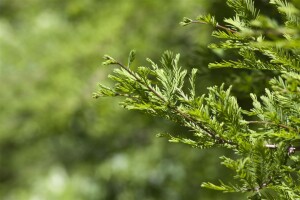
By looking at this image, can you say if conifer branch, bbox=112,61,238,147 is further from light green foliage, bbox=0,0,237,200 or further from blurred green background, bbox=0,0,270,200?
light green foliage, bbox=0,0,237,200

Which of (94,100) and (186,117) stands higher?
(94,100)

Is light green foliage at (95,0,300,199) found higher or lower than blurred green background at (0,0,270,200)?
lower

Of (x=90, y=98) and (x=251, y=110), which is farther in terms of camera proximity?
(x=90, y=98)

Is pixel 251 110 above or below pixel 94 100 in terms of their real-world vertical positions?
below

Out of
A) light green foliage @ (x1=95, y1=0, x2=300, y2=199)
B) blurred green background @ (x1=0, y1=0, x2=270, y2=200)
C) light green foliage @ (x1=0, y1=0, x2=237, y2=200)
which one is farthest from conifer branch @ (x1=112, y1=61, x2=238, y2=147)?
light green foliage @ (x1=0, y1=0, x2=237, y2=200)

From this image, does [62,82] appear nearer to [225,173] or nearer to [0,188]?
[225,173]

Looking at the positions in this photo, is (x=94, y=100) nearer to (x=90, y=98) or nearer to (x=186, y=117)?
(x=90, y=98)

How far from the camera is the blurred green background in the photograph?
316cm

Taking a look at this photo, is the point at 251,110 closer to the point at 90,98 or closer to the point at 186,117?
the point at 186,117

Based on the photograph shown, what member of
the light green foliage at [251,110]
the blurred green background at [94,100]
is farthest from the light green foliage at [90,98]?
the light green foliage at [251,110]

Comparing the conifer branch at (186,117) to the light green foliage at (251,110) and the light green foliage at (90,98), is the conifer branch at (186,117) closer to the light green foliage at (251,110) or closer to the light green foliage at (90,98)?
the light green foliage at (251,110)

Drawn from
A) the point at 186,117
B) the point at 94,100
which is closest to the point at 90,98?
the point at 94,100

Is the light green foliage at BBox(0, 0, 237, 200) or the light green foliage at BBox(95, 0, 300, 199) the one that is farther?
the light green foliage at BBox(0, 0, 237, 200)

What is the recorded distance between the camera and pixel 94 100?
128 inches
